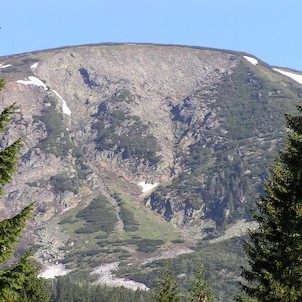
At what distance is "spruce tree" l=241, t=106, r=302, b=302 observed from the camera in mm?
24641

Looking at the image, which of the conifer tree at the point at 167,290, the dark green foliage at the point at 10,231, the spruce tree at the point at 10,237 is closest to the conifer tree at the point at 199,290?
the conifer tree at the point at 167,290

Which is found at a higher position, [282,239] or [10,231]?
[10,231]

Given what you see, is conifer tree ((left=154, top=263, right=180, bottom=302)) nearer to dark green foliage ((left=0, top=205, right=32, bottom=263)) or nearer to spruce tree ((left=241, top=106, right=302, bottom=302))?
spruce tree ((left=241, top=106, right=302, bottom=302))

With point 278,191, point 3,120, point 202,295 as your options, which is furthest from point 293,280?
point 202,295

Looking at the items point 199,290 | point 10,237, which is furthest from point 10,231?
point 199,290

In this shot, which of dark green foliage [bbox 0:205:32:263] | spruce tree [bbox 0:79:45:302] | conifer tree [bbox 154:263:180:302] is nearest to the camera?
spruce tree [bbox 0:79:45:302]

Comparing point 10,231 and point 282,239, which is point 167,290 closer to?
point 282,239

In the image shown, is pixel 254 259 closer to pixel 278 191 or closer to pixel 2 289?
pixel 278 191

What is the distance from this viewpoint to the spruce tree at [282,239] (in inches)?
970

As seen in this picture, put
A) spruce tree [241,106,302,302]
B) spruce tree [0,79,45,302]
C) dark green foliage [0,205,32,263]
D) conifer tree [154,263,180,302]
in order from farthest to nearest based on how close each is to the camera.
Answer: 1. conifer tree [154,263,180,302]
2. spruce tree [241,106,302,302]
3. dark green foliage [0,205,32,263]
4. spruce tree [0,79,45,302]

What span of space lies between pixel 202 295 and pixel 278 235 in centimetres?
2324

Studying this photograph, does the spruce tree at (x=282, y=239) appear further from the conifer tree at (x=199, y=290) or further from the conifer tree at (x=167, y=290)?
the conifer tree at (x=167, y=290)

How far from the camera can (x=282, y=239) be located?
1019 inches

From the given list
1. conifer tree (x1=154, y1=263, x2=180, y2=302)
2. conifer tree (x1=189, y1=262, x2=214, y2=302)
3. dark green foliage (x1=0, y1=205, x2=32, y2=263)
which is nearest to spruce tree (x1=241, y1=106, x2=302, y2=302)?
dark green foliage (x1=0, y1=205, x2=32, y2=263)
